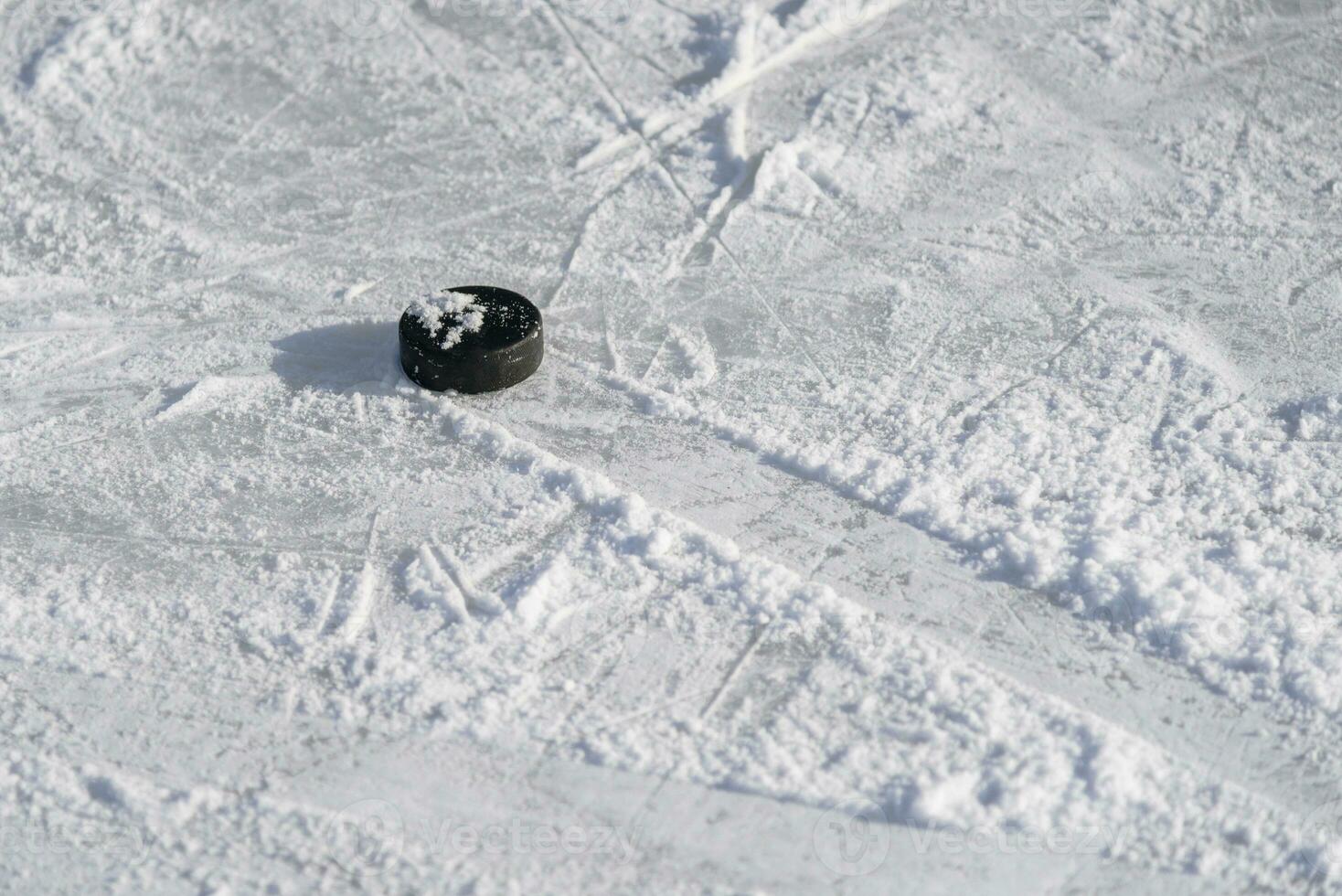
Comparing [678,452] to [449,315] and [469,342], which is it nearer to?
[469,342]

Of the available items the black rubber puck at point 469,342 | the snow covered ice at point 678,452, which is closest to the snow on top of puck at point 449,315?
the black rubber puck at point 469,342

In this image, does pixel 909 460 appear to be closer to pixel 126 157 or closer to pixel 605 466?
pixel 605 466

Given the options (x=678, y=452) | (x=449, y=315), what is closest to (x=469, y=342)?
(x=449, y=315)

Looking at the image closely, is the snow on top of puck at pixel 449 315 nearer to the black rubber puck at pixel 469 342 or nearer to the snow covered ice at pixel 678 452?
the black rubber puck at pixel 469 342

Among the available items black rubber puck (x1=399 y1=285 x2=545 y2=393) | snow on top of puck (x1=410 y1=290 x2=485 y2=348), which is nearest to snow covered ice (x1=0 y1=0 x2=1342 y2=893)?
black rubber puck (x1=399 y1=285 x2=545 y2=393)

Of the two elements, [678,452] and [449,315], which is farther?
[449,315]

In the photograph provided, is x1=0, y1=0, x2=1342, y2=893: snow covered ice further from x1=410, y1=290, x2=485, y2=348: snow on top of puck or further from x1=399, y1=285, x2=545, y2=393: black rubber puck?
x1=410, y1=290, x2=485, y2=348: snow on top of puck

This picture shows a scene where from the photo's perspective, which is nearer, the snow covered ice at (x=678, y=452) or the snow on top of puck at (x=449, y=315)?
the snow covered ice at (x=678, y=452)
